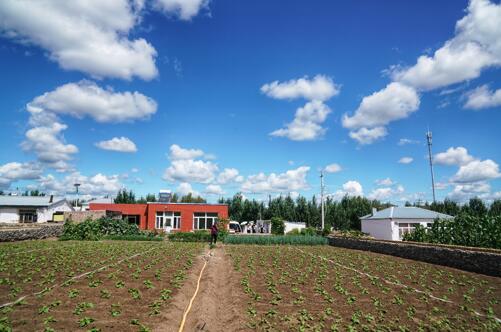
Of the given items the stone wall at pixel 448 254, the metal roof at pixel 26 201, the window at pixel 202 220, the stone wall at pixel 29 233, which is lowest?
the stone wall at pixel 448 254

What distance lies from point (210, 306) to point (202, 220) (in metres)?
39.9

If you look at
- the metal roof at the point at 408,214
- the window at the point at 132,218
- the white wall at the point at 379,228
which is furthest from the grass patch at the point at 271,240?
the window at the point at 132,218

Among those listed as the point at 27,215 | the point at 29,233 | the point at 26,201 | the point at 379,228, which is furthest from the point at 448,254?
the point at 26,201

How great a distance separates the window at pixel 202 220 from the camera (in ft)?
165

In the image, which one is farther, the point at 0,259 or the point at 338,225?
the point at 338,225

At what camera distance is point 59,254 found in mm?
20062

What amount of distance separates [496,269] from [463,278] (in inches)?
76.3

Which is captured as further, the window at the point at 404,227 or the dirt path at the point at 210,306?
the window at the point at 404,227

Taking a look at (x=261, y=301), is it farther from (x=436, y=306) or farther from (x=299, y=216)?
(x=299, y=216)

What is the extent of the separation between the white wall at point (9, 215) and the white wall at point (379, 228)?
50.2m

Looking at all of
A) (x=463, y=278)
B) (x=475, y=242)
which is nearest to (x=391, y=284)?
(x=463, y=278)

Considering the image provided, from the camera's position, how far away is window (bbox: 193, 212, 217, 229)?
50.2 meters

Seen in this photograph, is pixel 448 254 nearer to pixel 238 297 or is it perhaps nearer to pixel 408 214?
pixel 238 297

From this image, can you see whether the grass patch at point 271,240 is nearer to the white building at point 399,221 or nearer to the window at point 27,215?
the white building at point 399,221
